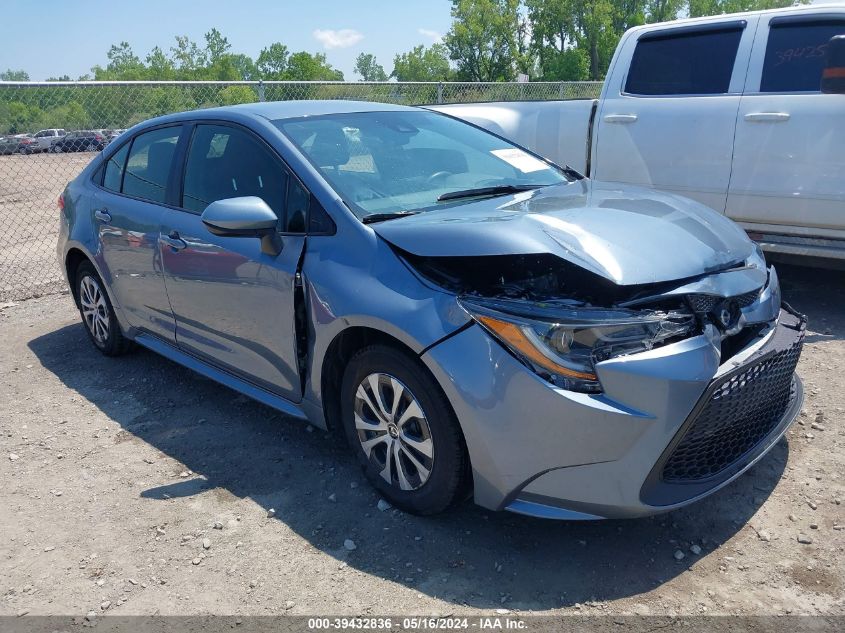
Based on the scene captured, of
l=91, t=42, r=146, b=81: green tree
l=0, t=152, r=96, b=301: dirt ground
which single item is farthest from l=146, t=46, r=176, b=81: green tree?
l=0, t=152, r=96, b=301: dirt ground

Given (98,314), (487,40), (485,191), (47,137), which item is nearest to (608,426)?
(485,191)

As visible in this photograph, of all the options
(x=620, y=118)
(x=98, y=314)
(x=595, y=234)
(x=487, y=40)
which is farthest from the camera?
(x=487, y=40)

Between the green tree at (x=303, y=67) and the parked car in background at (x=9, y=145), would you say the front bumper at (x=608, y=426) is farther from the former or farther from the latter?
the green tree at (x=303, y=67)

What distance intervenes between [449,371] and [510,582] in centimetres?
81

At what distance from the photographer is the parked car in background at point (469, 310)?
8.20 feet

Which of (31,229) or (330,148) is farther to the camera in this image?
(31,229)

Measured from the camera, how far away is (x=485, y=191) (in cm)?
354

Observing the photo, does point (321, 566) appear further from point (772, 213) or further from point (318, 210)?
point (772, 213)

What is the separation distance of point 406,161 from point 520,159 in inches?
31.9

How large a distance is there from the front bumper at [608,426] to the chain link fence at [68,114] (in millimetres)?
6168

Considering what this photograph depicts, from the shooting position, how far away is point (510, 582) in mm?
2668

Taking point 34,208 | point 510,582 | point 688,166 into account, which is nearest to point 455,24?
Answer: point 34,208

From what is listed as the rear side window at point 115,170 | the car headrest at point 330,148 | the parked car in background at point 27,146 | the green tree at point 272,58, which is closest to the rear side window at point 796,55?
the car headrest at point 330,148

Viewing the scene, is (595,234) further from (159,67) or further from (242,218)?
(159,67)
